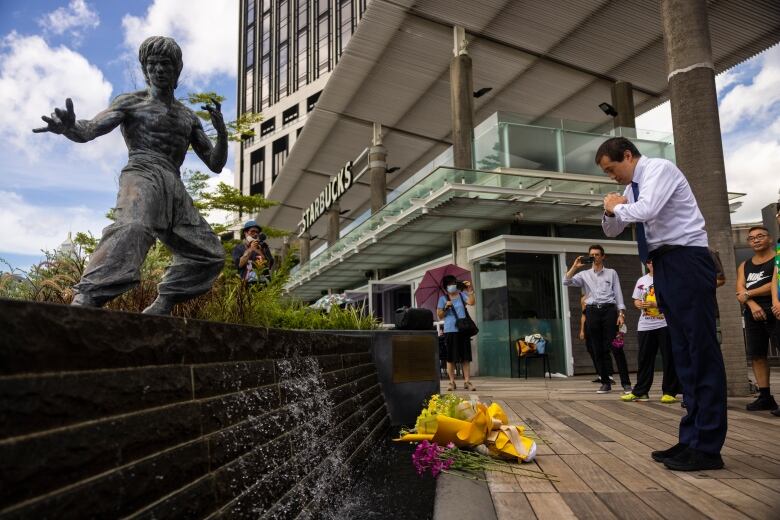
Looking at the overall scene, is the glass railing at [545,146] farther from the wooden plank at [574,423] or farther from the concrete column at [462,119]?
the wooden plank at [574,423]

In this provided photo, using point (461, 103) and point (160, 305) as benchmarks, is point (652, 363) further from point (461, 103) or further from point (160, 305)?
point (461, 103)

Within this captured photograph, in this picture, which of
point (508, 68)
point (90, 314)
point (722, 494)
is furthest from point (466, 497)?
point (508, 68)

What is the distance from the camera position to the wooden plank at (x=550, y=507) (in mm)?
2393

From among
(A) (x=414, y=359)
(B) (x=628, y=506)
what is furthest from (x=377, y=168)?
(B) (x=628, y=506)

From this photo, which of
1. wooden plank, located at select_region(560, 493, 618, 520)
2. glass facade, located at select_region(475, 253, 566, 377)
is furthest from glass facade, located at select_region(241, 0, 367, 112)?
wooden plank, located at select_region(560, 493, 618, 520)

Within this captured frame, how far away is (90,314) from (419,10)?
15330 mm

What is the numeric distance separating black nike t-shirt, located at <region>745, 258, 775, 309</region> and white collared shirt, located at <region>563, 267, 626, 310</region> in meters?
2.06

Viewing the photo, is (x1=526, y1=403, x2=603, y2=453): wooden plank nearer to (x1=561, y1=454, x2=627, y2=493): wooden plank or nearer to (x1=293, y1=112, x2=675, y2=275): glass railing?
(x1=561, y1=454, x2=627, y2=493): wooden plank

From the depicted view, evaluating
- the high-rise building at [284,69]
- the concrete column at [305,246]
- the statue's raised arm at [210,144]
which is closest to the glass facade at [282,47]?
the high-rise building at [284,69]

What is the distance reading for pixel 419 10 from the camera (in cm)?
1484

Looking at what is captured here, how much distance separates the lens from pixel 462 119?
1537cm

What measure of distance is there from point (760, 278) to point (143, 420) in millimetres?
6298

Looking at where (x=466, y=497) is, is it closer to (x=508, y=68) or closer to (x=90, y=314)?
(x=90, y=314)

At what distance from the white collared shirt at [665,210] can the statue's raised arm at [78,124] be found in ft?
10.2
